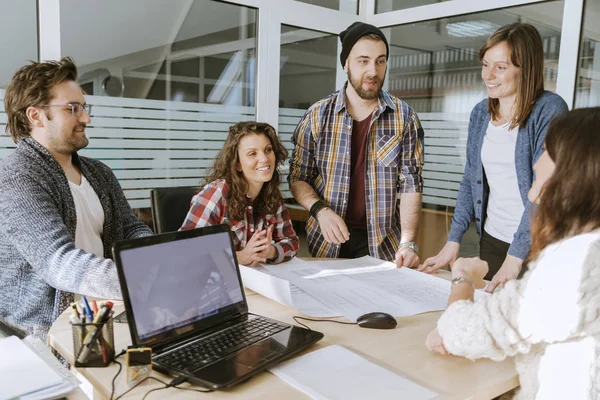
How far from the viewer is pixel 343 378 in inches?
39.2

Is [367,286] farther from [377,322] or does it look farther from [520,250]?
[520,250]

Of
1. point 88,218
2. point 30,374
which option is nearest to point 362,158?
point 88,218

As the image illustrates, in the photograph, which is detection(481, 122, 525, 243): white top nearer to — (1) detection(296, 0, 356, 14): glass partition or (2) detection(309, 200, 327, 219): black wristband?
(2) detection(309, 200, 327, 219): black wristband

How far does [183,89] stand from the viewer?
9.97 ft

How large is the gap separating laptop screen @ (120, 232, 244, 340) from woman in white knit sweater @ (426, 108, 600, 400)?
1.79 feet

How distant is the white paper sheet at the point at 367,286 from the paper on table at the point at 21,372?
74 cm

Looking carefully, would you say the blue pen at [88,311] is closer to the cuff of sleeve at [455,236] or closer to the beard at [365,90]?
the cuff of sleeve at [455,236]

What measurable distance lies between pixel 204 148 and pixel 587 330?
2556 mm

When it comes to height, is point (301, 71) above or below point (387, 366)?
above

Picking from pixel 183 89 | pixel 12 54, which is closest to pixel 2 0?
pixel 12 54

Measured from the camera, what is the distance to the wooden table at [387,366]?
3.13ft

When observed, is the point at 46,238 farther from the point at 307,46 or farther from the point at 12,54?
the point at 307,46

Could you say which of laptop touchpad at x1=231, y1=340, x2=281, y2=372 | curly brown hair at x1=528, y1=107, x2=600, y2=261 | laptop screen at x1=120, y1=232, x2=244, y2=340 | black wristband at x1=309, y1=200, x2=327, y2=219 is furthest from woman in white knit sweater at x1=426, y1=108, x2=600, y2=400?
black wristband at x1=309, y1=200, x2=327, y2=219

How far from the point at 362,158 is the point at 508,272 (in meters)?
0.90
